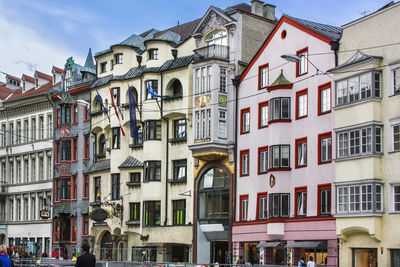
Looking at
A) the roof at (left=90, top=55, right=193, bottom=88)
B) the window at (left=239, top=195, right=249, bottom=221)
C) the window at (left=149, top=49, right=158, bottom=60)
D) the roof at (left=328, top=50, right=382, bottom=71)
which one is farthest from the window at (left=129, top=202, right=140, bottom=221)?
the roof at (left=328, top=50, right=382, bottom=71)

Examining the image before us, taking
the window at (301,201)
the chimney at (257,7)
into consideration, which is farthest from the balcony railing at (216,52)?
the window at (301,201)

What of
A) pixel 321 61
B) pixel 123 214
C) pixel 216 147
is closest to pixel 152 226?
pixel 123 214

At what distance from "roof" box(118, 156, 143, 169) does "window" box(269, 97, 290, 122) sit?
1536 cm

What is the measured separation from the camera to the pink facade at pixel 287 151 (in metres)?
46.0

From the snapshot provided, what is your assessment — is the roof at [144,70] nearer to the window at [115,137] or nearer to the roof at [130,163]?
the window at [115,137]

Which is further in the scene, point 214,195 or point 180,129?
point 180,129

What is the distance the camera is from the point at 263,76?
52.7 metres

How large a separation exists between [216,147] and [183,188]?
5542 millimetres

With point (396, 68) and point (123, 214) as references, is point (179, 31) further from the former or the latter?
point (396, 68)

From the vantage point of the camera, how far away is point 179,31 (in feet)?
225

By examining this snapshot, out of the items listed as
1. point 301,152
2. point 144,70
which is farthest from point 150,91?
point 301,152

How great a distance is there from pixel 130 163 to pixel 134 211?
377 centimetres

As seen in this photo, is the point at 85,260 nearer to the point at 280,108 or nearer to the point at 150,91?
the point at 280,108

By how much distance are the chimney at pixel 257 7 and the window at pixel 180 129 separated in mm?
9785
